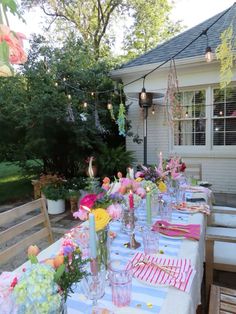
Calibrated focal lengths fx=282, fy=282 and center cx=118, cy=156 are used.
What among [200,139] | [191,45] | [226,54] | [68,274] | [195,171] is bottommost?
[195,171]

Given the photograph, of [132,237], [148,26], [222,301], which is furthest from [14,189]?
[148,26]

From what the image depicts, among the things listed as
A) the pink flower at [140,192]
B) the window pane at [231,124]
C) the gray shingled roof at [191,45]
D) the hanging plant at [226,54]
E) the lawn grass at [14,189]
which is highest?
the gray shingled roof at [191,45]

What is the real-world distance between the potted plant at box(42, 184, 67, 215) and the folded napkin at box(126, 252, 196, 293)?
3768 millimetres

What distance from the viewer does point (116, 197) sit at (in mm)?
1766

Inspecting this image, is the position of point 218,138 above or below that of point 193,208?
above

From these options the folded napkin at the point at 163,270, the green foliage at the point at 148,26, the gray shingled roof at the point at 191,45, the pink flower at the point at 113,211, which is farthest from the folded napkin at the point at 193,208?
the green foliage at the point at 148,26

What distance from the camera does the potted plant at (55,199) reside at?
517 centimetres

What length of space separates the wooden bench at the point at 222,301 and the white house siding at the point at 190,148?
4.91 m

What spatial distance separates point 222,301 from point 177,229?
1.66 feet

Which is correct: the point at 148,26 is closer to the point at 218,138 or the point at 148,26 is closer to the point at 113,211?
the point at 218,138

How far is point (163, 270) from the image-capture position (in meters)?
1.43

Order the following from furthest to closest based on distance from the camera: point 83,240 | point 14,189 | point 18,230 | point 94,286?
1. point 14,189
2. point 18,230
3. point 83,240
4. point 94,286

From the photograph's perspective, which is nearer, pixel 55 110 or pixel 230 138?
pixel 55 110

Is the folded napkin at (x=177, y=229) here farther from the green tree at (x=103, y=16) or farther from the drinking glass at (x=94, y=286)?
the green tree at (x=103, y=16)
